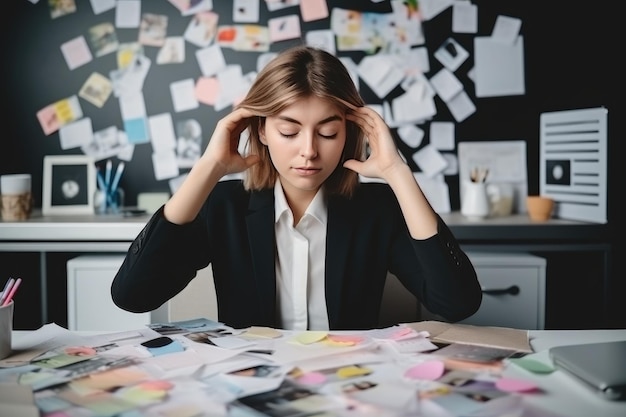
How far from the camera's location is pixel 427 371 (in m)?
0.95

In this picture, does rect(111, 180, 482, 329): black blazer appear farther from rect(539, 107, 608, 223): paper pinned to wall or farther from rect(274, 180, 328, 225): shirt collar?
rect(539, 107, 608, 223): paper pinned to wall

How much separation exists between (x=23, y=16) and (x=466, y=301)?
232 centimetres

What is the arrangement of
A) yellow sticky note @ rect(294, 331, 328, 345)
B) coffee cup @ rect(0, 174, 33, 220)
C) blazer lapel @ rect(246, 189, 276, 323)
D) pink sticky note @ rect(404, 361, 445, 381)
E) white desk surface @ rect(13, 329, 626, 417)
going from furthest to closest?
coffee cup @ rect(0, 174, 33, 220), blazer lapel @ rect(246, 189, 276, 323), yellow sticky note @ rect(294, 331, 328, 345), pink sticky note @ rect(404, 361, 445, 381), white desk surface @ rect(13, 329, 626, 417)

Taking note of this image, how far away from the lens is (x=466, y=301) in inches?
51.3

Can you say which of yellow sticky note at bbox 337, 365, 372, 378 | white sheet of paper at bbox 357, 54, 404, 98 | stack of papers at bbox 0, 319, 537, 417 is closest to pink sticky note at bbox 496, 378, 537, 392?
stack of papers at bbox 0, 319, 537, 417

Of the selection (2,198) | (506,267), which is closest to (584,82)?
(506,267)

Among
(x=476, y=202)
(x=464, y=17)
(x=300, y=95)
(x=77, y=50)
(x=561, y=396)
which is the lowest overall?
(x=561, y=396)

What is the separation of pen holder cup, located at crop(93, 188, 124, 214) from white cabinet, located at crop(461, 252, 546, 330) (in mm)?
1440

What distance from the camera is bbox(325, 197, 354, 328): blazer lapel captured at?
55.9 inches

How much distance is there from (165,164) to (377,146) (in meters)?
1.54

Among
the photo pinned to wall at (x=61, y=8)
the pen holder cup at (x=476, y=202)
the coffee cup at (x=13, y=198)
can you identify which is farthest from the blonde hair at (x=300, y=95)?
the photo pinned to wall at (x=61, y=8)

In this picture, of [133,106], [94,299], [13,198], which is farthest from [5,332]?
[133,106]

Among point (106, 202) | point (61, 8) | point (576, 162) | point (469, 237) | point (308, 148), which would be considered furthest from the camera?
point (61, 8)

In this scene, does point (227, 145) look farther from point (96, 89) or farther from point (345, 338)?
point (96, 89)
